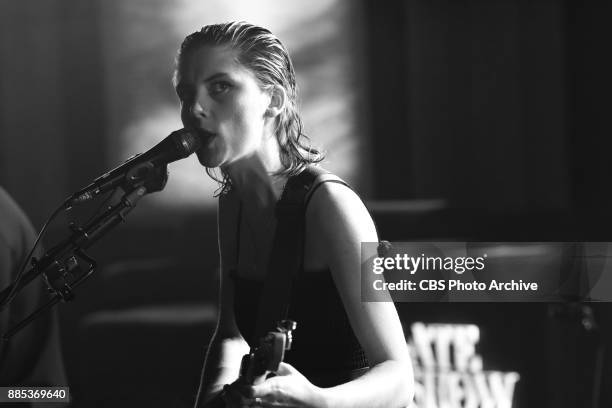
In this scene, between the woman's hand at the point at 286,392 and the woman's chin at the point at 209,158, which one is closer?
the woman's hand at the point at 286,392

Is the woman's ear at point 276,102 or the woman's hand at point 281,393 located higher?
the woman's ear at point 276,102

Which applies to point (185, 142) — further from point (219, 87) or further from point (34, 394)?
point (34, 394)

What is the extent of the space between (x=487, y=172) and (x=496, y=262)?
0.19m

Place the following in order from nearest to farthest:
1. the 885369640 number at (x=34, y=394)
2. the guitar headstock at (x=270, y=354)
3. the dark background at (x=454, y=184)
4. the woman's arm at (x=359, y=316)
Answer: the guitar headstock at (x=270, y=354), the woman's arm at (x=359, y=316), the dark background at (x=454, y=184), the 885369640 number at (x=34, y=394)

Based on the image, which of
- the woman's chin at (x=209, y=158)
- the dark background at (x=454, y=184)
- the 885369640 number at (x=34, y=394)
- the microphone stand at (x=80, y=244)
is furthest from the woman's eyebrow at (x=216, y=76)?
the 885369640 number at (x=34, y=394)

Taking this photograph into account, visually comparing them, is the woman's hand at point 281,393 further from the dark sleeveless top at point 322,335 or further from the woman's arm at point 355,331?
the dark sleeveless top at point 322,335

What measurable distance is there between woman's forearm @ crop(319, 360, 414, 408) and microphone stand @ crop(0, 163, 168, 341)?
1.41 ft

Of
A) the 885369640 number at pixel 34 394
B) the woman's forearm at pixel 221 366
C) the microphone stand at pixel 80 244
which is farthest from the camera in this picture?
the 885369640 number at pixel 34 394

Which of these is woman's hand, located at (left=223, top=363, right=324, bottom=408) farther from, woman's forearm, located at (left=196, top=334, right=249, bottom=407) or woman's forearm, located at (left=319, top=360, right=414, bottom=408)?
woman's forearm, located at (left=196, top=334, right=249, bottom=407)

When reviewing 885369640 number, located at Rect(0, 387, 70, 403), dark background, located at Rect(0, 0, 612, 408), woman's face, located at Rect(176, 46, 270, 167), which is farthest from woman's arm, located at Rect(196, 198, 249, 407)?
885369640 number, located at Rect(0, 387, 70, 403)

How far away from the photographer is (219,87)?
1.42 meters

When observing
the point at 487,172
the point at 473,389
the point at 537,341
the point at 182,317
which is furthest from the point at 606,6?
the point at 182,317

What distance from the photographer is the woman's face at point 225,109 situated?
140 centimetres

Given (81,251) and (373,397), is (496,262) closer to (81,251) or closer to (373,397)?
(373,397)
